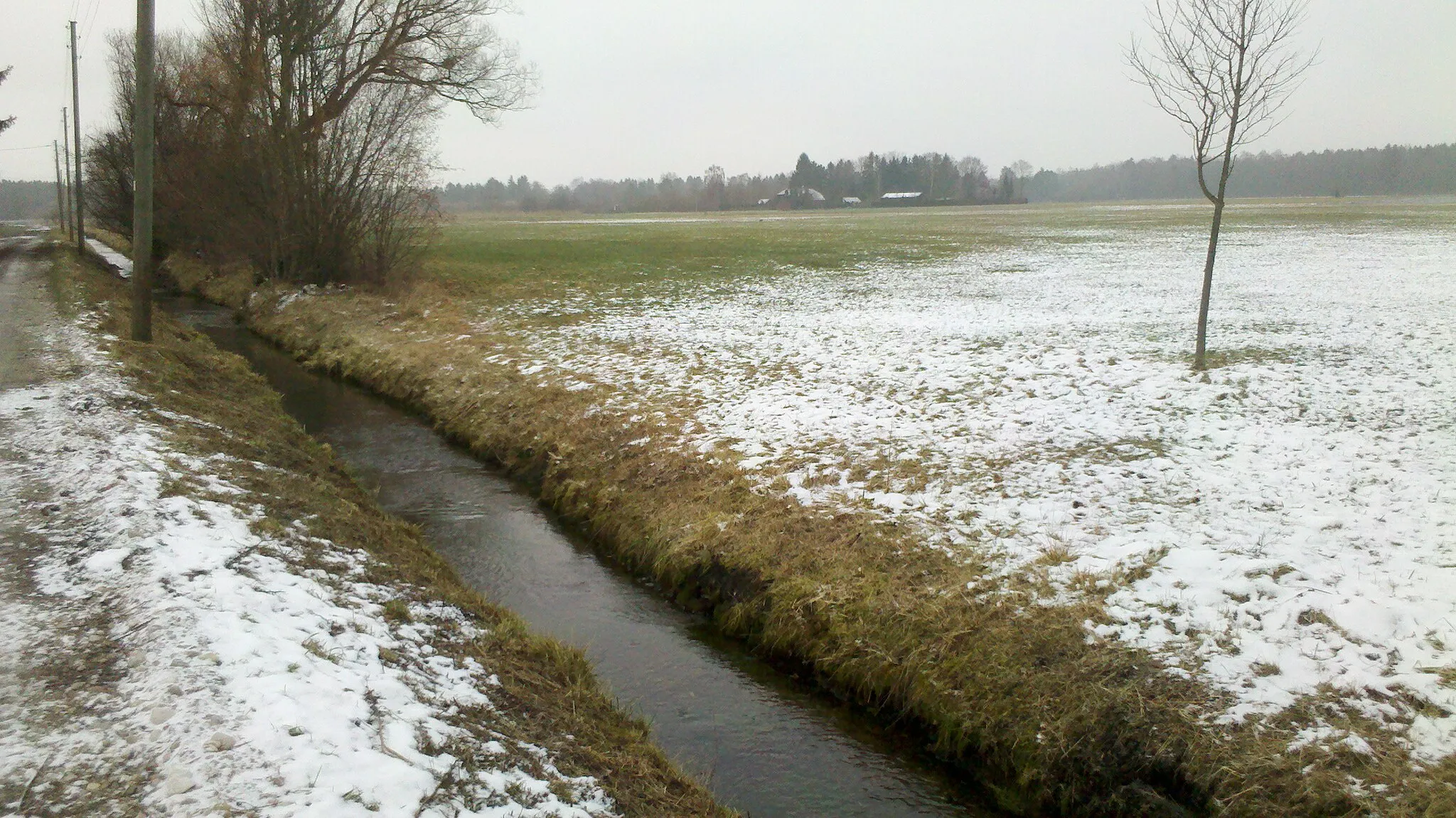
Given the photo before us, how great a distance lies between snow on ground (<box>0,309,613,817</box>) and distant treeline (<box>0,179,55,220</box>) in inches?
6412

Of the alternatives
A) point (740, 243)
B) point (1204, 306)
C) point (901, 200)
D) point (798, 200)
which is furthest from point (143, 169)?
point (901, 200)

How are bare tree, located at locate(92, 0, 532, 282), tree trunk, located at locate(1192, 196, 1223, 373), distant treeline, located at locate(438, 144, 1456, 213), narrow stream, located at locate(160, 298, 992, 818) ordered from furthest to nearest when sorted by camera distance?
distant treeline, located at locate(438, 144, 1456, 213), bare tree, located at locate(92, 0, 532, 282), tree trunk, located at locate(1192, 196, 1223, 373), narrow stream, located at locate(160, 298, 992, 818)

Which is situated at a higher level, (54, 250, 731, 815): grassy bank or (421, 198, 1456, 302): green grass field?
(421, 198, 1456, 302): green grass field

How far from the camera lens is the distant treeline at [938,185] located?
345 feet

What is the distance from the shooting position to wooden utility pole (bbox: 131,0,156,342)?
14195mm

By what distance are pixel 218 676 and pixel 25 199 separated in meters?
181

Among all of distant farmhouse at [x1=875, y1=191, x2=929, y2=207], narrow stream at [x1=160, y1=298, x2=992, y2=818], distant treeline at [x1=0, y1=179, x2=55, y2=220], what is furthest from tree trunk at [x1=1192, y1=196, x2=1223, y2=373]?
distant treeline at [x1=0, y1=179, x2=55, y2=220]

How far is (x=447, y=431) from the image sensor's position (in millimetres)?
14352

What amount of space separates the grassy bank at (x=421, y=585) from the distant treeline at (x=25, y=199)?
514 feet

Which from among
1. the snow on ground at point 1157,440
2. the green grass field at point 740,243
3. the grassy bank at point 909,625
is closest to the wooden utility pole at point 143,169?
the grassy bank at point 909,625

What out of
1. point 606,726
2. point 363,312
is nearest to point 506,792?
point 606,726

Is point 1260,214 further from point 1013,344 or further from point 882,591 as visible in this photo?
point 882,591

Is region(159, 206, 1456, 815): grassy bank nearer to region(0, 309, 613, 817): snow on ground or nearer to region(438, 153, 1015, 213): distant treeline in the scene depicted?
region(0, 309, 613, 817): snow on ground

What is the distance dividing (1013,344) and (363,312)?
55.8 feet
